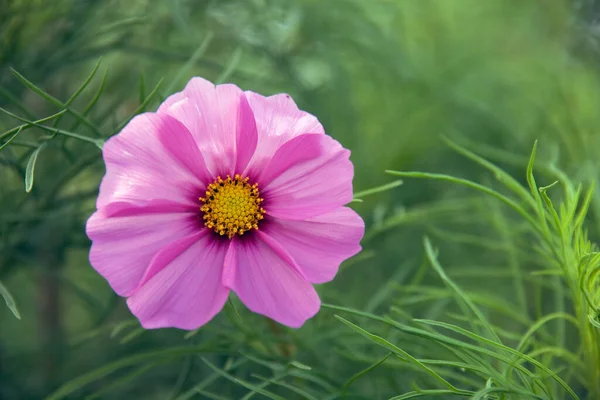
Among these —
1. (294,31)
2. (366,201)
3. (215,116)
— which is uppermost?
(215,116)

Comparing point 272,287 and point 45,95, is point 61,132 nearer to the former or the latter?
point 45,95

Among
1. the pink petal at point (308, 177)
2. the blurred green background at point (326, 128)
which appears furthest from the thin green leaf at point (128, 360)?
the pink petal at point (308, 177)

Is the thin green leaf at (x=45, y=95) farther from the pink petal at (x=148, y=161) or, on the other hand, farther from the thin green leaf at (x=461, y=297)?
the thin green leaf at (x=461, y=297)

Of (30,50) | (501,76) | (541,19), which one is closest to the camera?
(30,50)

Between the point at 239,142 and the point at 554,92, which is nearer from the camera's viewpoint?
the point at 239,142

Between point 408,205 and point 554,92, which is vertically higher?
point 554,92

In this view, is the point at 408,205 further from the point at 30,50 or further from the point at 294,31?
the point at 30,50

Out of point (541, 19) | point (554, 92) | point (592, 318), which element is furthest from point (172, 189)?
point (541, 19)
